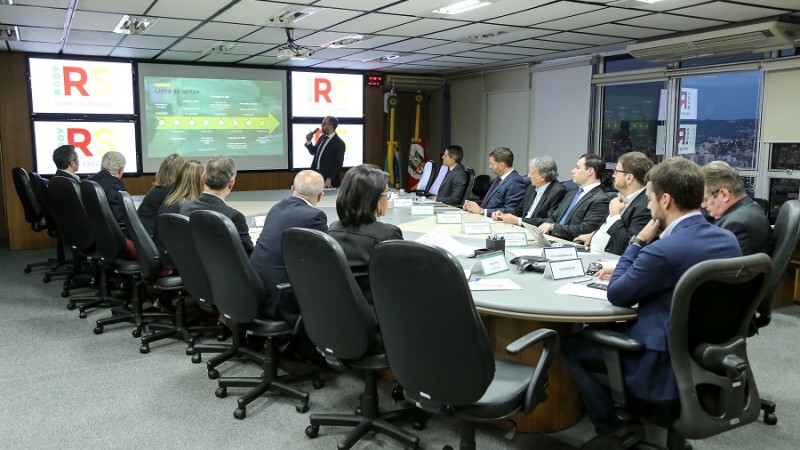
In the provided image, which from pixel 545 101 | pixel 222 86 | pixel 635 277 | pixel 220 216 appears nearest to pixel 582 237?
pixel 635 277

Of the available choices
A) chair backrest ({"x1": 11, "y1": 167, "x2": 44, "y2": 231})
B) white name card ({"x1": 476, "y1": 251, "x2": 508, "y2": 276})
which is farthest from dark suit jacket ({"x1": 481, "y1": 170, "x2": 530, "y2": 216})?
chair backrest ({"x1": 11, "y1": 167, "x2": 44, "y2": 231})

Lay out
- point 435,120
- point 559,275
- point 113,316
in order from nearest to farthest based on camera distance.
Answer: point 559,275 → point 113,316 → point 435,120

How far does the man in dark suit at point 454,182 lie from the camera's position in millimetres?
6590

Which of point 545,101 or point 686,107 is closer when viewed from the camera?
point 686,107

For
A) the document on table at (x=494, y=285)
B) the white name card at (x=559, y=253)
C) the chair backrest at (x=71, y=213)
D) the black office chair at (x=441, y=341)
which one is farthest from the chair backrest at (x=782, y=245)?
the chair backrest at (x=71, y=213)

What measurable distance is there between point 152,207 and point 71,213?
0.77 meters

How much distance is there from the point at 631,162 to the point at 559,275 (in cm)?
131

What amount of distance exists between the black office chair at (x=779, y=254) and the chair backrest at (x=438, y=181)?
4519mm

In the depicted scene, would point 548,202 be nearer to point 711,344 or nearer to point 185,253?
point 185,253

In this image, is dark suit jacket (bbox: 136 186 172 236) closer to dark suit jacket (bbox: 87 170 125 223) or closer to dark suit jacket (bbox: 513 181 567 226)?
dark suit jacket (bbox: 87 170 125 223)

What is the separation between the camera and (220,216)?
9.05 feet

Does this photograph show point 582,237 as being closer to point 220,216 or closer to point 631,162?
point 631,162

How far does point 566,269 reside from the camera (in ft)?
9.01

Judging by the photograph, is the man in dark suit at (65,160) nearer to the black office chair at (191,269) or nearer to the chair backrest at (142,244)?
the chair backrest at (142,244)
